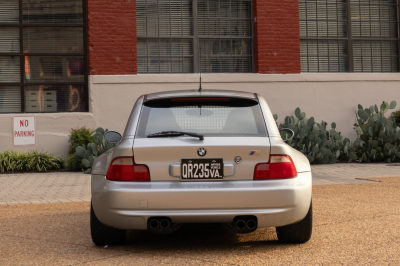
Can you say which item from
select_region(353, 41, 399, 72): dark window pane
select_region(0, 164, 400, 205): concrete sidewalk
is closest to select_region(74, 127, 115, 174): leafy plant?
select_region(0, 164, 400, 205): concrete sidewalk

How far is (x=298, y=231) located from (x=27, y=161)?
8.84m

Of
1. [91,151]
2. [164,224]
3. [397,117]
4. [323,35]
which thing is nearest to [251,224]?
[164,224]

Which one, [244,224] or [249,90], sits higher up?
[249,90]

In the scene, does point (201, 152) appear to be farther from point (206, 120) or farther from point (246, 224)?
point (246, 224)

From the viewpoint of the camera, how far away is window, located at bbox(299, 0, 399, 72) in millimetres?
15922

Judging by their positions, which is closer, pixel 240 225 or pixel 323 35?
pixel 240 225

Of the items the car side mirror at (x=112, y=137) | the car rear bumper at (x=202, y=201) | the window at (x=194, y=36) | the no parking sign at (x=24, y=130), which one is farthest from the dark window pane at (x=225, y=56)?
the car rear bumper at (x=202, y=201)

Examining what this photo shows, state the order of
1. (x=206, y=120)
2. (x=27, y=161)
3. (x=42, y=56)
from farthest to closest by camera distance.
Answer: (x=42, y=56), (x=27, y=161), (x=206, y=120)

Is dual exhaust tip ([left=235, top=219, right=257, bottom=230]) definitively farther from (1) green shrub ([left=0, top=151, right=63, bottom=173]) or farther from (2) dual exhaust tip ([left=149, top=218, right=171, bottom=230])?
(1) green shrub ([left=0, top=151, right=63, bottom=173])

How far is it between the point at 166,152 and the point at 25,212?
361 centimetres

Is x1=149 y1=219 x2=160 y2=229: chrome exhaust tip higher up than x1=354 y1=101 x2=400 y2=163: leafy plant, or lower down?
lower down

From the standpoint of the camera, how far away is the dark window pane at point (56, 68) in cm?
1429

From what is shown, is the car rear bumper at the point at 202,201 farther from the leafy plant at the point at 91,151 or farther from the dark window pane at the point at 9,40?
the dark window pane at the point at 9,40

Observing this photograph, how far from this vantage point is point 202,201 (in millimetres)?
5035
